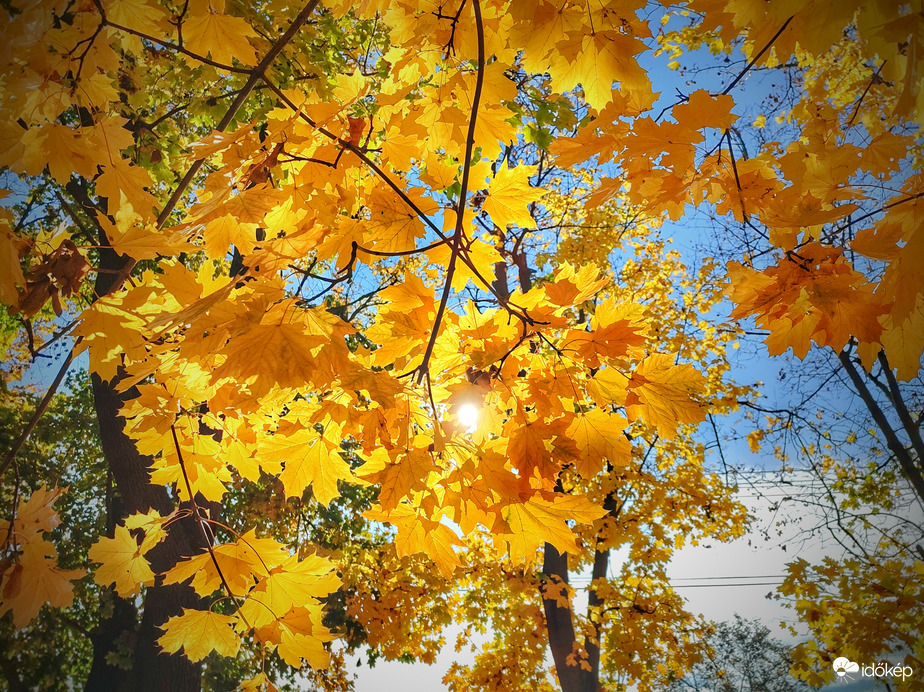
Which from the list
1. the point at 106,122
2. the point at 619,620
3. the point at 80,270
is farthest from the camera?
the point at 619,620

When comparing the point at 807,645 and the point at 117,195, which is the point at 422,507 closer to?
the point at 117,195

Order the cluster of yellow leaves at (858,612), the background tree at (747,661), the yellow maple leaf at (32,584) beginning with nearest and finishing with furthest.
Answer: the yellow maple leaf at (32,584) < the cluster of yellow leaves at (858,612) < the background tree at (747,661)

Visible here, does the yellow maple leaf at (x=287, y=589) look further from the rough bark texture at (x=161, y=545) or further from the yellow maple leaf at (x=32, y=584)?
the rough bark texture at (x=161, y=545)

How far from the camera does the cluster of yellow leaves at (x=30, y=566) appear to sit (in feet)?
4.13

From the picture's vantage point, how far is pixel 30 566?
4.26 feet

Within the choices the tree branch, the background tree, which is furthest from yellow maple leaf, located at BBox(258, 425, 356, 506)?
the background tree

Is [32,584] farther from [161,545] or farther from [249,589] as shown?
[161,545]

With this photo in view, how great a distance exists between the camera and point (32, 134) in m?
1.33

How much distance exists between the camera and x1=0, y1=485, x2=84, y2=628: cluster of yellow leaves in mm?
1259

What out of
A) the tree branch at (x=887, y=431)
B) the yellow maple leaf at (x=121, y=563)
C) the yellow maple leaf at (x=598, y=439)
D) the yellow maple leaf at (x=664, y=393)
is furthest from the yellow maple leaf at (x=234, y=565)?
the tree branch at (x=887, y=431)

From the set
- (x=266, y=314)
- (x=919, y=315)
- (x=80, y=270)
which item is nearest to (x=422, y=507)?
(x=266, y=314)

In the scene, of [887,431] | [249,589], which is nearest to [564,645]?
[887,431]

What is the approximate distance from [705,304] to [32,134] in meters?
7.44

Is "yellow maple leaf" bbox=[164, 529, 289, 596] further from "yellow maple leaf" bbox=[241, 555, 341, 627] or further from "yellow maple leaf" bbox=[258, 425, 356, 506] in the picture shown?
"yellow maple leaf" bbox=[258, 425, 356, 506]
